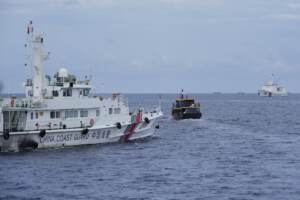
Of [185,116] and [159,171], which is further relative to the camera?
[185,116]

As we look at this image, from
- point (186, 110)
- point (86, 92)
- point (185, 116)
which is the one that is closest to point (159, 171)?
point (86, 92)

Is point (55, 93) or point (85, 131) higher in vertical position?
point (55, 93)

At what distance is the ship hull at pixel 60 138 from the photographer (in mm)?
51781

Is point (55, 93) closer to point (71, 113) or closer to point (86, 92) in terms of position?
point (71, 113)

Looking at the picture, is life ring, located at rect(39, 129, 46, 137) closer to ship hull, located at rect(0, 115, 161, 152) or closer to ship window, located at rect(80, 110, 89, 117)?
ship hull, located at rect(0, 115, 161, 152)

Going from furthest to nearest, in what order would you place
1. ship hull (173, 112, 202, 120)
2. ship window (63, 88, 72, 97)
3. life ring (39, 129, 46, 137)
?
1. ship hull (173, 112, 202, 120)
2. ship window (63, 88, 72, 97)
3. life ring (39, 129, 46, 137)

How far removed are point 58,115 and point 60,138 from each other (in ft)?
6.75

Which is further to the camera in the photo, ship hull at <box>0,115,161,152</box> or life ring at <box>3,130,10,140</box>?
ship hull at <box>0,115,161,152</box>

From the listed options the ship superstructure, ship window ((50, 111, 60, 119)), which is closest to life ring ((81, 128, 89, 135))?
ship window ((50, 111, 60, 119))

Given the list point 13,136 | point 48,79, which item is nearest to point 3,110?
point 13,136

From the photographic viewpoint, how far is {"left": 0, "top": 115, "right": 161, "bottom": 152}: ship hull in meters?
51.8

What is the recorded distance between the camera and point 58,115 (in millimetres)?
54781

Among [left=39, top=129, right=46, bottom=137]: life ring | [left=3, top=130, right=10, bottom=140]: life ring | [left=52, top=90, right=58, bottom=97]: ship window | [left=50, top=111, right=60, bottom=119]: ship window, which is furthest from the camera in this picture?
[left=52, top=90, right=58, bottom=97]: ship window

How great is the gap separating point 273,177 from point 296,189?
4.29 meters
